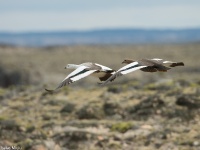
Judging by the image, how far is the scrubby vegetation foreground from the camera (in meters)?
15.7

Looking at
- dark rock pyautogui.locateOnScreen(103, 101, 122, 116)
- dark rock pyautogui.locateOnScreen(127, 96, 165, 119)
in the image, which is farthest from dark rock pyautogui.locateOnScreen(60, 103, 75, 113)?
dark rock pyautogui.locateOnScreen(127, 96, 165, 119)

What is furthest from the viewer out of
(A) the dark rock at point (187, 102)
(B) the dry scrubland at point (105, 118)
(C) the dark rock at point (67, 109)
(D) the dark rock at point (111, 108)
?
(C) the dark rock at point (67, 109)

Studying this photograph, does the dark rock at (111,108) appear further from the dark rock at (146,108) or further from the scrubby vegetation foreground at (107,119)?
the dark rock at (146,108)

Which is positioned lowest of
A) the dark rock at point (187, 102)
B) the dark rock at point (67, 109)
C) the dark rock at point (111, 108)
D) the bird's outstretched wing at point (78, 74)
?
the dark rock at point (67, 109)

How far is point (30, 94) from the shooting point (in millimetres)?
25531

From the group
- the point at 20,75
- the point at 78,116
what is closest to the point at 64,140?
the point at 78,116

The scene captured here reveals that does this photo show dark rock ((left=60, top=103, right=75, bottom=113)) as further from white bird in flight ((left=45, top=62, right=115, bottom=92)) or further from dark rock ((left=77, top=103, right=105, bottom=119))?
white bird in flight ((left=45, top=62, right=115, bottom=92))

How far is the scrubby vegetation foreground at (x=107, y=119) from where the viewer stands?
15.7m

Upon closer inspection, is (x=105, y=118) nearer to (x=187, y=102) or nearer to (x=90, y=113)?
(x=90, y=113)

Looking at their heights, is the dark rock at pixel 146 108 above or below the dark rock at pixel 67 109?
above

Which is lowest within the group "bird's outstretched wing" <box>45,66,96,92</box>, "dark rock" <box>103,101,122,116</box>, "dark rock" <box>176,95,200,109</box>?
"dark rock" <box>103,101,122,116</box>

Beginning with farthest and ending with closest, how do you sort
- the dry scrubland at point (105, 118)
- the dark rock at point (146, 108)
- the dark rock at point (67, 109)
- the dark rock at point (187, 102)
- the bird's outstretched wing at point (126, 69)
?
the dark rock at point (67, 109)
the dark rock at point (146, 108)
the dark rock at point (187, 102)
the dry scrubland at point (105, 118)
the bird's outstretched wing at point (126, 69)

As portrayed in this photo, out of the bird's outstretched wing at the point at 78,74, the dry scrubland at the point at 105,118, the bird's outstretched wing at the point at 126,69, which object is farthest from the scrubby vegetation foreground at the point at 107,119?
the bird's outstretched wing at the point at 126,69

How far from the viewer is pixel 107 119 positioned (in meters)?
18.9
